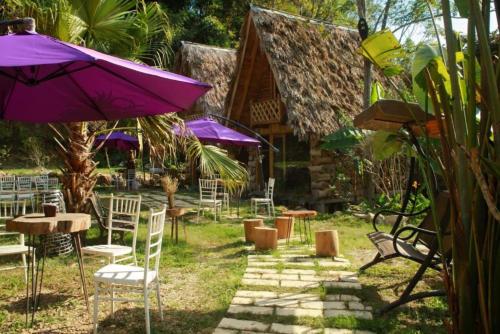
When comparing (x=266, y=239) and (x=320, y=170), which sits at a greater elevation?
(x=320, y=170)

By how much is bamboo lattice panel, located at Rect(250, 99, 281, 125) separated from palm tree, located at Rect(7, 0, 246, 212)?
19.5ft

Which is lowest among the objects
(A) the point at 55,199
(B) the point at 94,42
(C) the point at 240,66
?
(A) the point at 55,199

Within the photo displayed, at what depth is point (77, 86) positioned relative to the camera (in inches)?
165

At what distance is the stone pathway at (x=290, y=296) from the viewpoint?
3.44m

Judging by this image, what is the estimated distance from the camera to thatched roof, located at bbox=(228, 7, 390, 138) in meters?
11.0

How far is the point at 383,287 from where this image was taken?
4473 millimetres

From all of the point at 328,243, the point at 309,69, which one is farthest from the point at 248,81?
the point at 328,243

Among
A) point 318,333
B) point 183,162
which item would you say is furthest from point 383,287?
point 183,162

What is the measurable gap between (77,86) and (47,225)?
4.52ft

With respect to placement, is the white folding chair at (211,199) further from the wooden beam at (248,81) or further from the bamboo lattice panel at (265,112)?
the wooden beam at (248,81)

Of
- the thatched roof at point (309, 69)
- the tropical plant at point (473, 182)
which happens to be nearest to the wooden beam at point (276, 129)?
the thatched roof at point (309, 69)

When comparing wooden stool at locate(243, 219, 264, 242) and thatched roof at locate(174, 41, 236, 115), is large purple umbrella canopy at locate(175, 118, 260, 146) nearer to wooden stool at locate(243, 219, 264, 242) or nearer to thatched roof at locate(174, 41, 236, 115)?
wooden stool at locate(243, 219, 264, 242)

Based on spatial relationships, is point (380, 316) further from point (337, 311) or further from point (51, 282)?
point (51, 282)

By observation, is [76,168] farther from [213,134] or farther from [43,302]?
[213,134]
